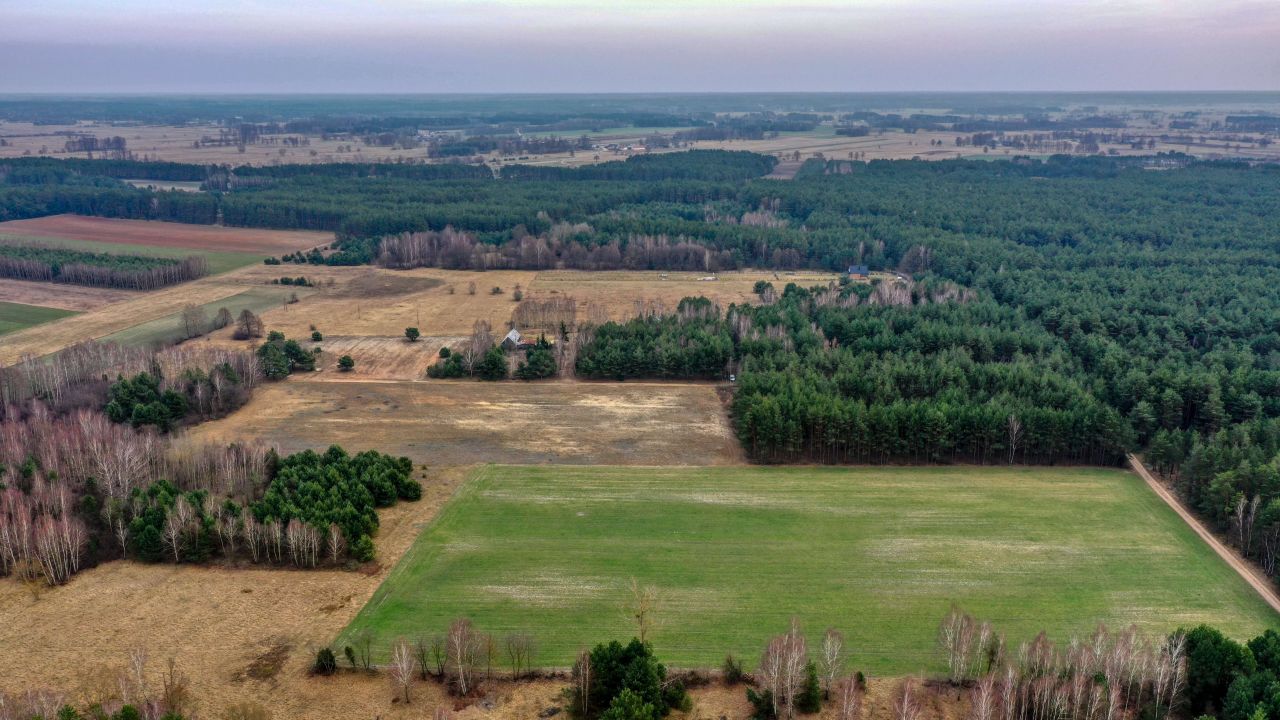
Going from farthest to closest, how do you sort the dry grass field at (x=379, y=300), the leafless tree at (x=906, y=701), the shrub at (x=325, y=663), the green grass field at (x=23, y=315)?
1. the green grass field at (x=23, y=315)
2. the dry grass field at (x=379, y=300)
3. the shrub at (x=325, y=663)
4. the leafless tree at (x=906, y=701)

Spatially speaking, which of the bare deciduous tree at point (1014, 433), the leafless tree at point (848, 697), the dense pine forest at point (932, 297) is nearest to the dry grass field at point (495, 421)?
the dense pine forest at point (932, 297)

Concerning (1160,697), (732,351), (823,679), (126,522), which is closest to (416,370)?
(732,351)

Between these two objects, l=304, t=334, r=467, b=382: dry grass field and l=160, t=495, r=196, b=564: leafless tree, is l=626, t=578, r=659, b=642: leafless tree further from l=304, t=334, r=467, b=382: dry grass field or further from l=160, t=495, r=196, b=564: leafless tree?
l=304, t=334, r=467, b=382: dry grass field

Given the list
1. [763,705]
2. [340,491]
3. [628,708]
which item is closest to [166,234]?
[340,491]

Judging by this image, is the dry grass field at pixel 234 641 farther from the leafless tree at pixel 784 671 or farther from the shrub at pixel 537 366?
the shrub at pixel 537 366

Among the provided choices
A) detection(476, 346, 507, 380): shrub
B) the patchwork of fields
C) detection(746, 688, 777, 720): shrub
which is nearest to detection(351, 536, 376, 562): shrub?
detection(746, 688, 777, 720): shrub

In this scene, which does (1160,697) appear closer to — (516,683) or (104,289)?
(516,683)
